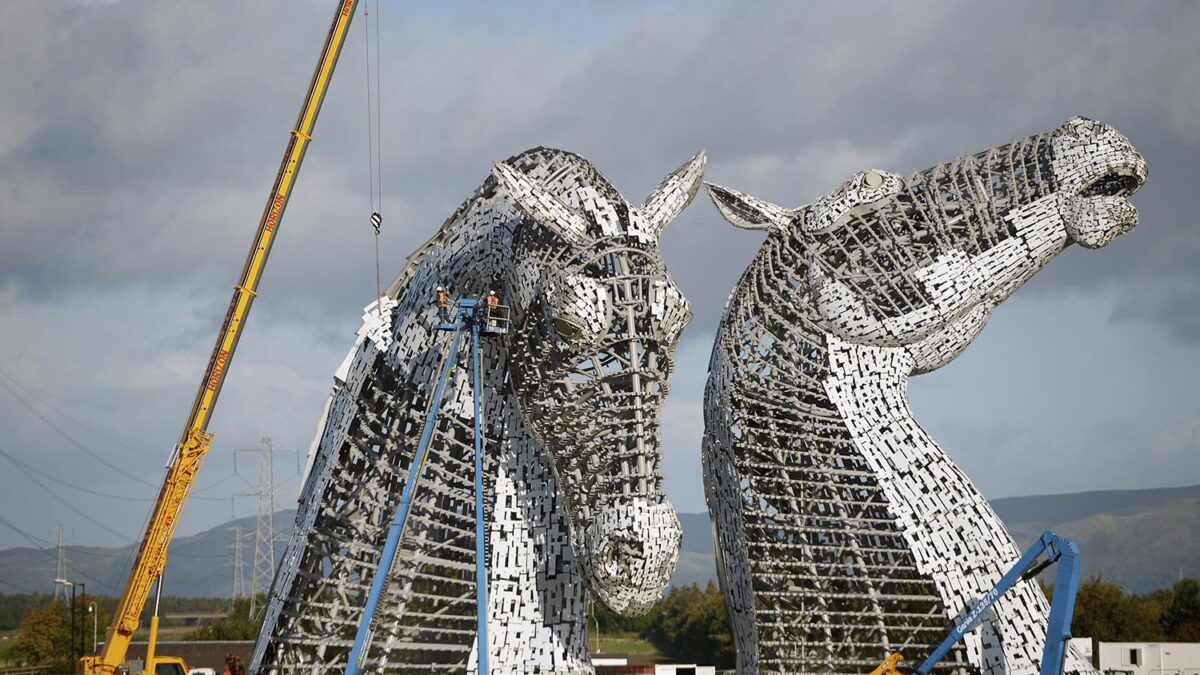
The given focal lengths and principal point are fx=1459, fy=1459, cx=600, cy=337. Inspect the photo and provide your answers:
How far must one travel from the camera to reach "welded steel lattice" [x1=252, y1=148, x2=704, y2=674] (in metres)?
9.51

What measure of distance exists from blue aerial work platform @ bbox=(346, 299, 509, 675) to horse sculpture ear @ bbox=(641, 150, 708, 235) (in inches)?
52.5

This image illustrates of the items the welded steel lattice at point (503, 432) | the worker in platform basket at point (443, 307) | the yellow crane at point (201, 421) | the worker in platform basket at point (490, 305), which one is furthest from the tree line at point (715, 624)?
the worker in platform basket at point (490, 305)

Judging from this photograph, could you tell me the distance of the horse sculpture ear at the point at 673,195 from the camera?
11.0m

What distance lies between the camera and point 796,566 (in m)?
15.0

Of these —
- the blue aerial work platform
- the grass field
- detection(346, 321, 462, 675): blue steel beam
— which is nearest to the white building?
the blue aerial work platform

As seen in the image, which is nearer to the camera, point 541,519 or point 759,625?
point 541,519

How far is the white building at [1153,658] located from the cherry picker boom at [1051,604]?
59.3 feet

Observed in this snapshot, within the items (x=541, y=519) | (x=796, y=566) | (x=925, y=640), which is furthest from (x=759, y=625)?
(x=541, y=519)

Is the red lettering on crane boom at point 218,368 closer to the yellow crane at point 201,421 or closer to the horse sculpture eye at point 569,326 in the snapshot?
the yellow crane at point 201,421

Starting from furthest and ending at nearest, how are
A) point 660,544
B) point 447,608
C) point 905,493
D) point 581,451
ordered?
point 905,493 → point 447,608 → point 581,451 → point 660,544

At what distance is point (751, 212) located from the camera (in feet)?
50.8

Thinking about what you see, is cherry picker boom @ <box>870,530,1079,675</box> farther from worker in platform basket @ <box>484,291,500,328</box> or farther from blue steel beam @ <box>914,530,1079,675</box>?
worker in platform basket @ <box>484,291,500,328</box>

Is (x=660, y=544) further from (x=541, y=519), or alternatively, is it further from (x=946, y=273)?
(x=946, y=273)

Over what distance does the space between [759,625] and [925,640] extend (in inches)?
64.6
